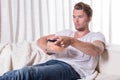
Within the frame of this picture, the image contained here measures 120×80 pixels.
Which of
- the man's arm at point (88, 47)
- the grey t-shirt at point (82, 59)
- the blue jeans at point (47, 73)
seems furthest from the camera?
the grey t-shirt at point (82, 59)

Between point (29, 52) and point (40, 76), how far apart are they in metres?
0.51

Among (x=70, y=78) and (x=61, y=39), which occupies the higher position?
(x=61, y=39)

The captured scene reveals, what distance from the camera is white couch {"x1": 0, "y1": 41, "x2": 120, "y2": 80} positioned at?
1.77 metres

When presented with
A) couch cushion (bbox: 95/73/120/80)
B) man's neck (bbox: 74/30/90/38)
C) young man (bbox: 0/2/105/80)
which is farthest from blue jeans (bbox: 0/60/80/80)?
man's neck (bbox: 74/30/90/38)

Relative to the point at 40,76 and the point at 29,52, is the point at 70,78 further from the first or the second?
the point at 29,52

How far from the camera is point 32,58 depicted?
2.01m

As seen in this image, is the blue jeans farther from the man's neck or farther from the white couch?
the man's neck

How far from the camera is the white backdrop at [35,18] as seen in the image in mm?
2717

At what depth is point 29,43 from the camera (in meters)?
2.12

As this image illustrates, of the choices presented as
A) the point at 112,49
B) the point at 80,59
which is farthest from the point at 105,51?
the point at 80,59

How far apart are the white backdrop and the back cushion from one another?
759 millimetres

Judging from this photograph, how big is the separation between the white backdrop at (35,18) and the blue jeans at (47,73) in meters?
0.96

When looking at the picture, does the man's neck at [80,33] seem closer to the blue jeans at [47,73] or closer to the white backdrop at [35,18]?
the blue jeans at [47,73]

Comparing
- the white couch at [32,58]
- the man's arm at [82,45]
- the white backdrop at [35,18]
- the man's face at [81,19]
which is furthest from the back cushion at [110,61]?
the white backdrop at [35,18]
